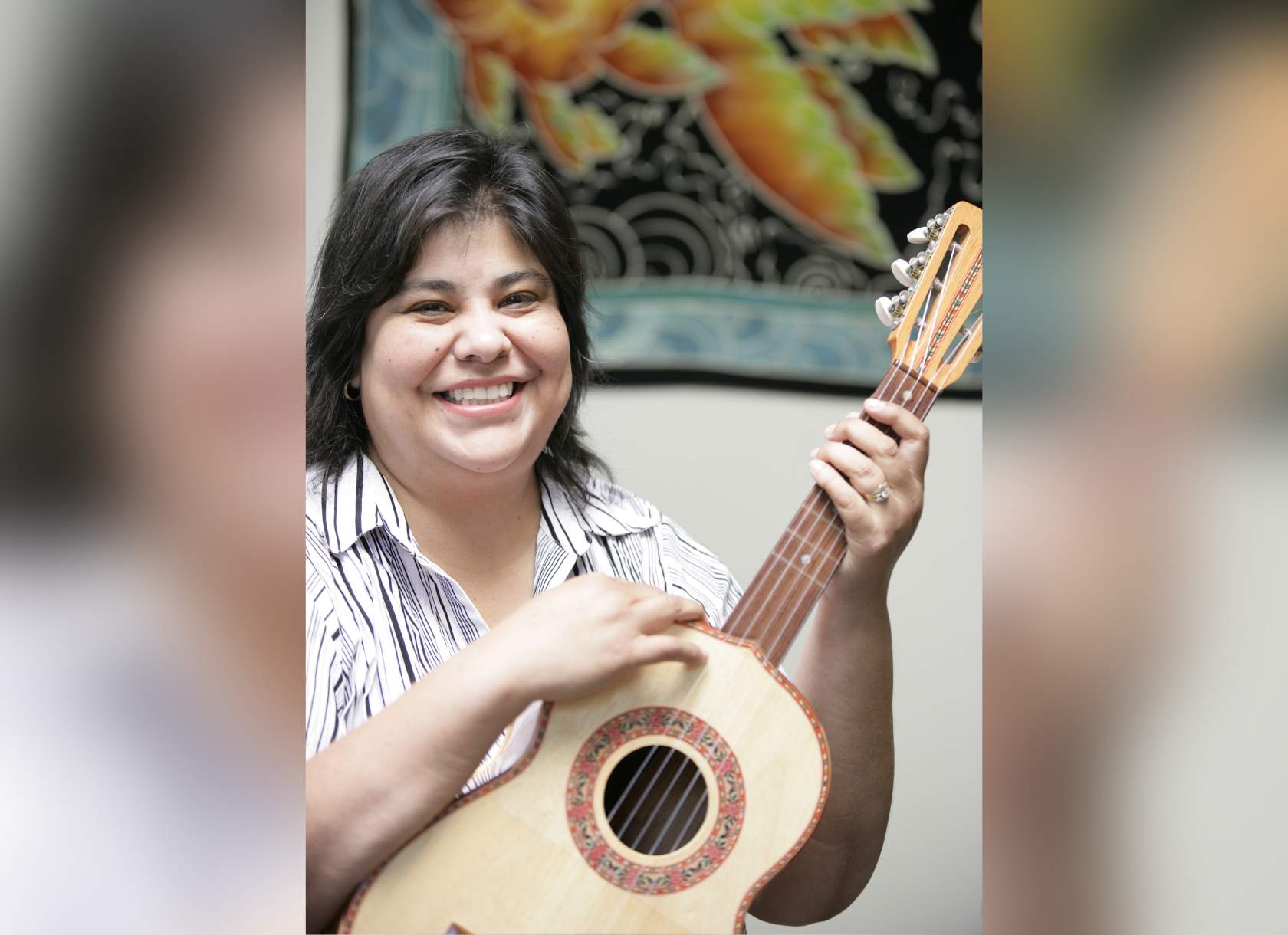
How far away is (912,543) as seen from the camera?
5.39ft

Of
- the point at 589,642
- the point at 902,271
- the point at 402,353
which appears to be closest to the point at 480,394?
the point at 402,353

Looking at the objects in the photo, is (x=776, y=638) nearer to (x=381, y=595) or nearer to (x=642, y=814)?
(x=642, y=814)

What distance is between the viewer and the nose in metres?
1.48

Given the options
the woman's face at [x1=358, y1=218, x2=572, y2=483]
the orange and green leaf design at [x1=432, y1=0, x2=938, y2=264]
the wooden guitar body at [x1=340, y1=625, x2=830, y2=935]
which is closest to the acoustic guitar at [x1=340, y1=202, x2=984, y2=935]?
the wooden guitar body at [x1=340, y1=625, x2=830, y2=935]

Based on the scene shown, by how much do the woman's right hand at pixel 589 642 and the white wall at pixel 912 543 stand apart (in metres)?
0.21

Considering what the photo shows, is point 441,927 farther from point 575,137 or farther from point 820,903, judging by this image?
point 575,137

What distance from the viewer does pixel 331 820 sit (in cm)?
142

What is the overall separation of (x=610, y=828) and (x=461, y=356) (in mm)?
602

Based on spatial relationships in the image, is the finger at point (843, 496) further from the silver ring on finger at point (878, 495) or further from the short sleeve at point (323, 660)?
the short sleeve at point (323, 660)

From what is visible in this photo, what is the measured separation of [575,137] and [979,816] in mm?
1104

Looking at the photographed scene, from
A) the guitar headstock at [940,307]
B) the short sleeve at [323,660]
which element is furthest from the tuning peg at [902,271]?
the short sleeve at [323,660]

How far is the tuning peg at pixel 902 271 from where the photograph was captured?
1.53m
